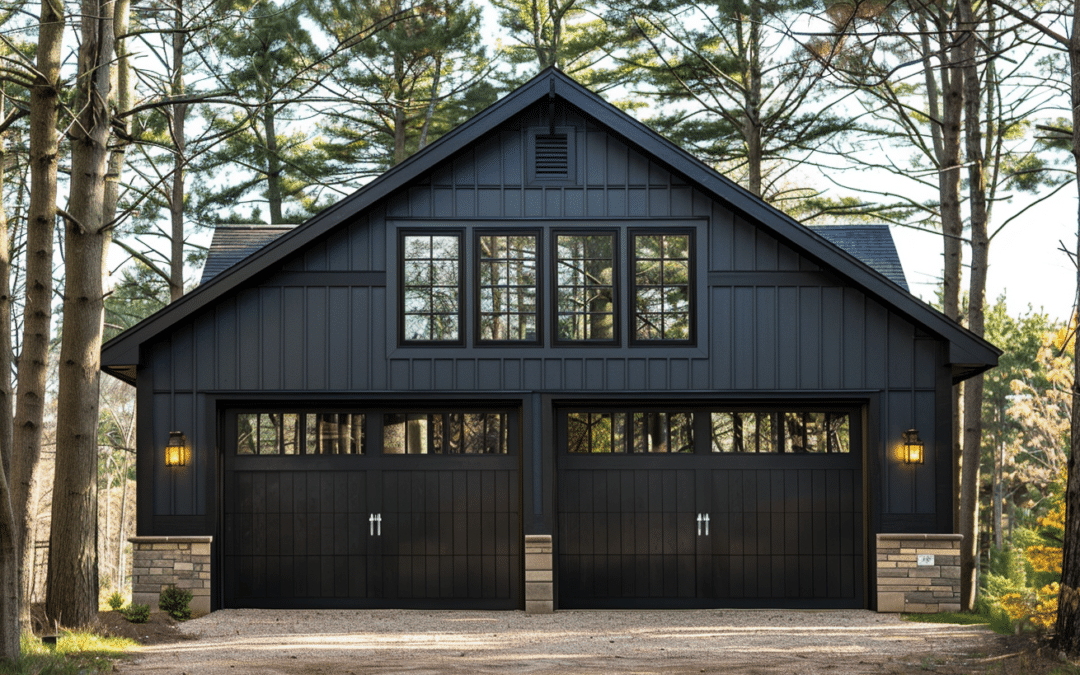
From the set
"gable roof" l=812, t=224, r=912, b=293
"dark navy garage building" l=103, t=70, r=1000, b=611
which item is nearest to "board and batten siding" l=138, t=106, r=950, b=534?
"dark navy garage building" l=103, t=70, r=1000, b=611

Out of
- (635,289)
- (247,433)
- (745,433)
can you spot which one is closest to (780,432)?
(745,433)

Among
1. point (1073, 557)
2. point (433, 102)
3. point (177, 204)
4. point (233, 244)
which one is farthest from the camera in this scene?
point (433, 102)

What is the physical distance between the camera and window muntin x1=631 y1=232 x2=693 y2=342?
11.8 meters

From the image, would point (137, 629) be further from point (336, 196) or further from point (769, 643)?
point (336, 196)

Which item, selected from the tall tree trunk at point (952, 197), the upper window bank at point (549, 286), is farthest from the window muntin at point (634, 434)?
the tall tree trunk at point (952, 197)

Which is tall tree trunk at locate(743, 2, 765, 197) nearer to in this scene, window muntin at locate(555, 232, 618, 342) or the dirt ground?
window muntin at locate(555, 232, 618, 342)

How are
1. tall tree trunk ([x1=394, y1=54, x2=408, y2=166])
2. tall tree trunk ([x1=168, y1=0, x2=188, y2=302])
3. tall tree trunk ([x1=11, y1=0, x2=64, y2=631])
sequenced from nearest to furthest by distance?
1. tall tree trunk ([x1=11, y1=0, x2=64, y2=631])
2. tall tree trunk ([x1=168, y1=0, x2=188, y2=302])
3. tall tree trunk ([x1=394, y1=54, x2=408, y2=166])

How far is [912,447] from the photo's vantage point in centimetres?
1146

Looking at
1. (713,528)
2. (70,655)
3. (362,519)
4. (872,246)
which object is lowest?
(70,655)

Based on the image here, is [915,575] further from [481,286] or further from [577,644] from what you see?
[481,286]

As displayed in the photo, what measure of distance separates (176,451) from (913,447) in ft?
26.7

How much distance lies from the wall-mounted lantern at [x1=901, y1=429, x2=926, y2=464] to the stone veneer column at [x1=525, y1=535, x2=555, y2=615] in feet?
13.4

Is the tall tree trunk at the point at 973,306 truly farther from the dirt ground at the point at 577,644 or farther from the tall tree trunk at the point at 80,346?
the tall tree trunk at the point at 80,346

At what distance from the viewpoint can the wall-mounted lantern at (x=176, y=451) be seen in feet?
37.5
